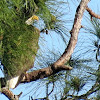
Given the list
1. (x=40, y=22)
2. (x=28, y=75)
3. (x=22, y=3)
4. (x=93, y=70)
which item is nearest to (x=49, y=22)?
(x=40, y=22)

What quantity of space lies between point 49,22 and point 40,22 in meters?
0.05

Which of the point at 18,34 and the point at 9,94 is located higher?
the point at 18,34

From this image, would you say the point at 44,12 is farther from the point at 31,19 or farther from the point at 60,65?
the point at 60,65

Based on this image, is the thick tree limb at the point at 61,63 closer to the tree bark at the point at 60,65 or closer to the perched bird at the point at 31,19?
the tree bark at the point at 60,65

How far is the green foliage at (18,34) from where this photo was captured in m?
1.12

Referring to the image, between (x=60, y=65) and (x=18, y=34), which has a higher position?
(x=18, y=34)

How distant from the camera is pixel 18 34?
1.15 m

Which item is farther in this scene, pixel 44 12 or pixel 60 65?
pixel 44 12

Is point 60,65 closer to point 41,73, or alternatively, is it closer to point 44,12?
point 41,73

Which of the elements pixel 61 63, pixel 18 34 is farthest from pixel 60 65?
pixel 18 34

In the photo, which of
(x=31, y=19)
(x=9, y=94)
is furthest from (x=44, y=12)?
(x=9, y=94)

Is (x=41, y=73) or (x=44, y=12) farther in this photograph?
(x=44, y=12)

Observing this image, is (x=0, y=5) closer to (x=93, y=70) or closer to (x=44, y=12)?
(x=44, y=12)

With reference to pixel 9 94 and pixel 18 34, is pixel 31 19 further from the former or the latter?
pixel 9 94
